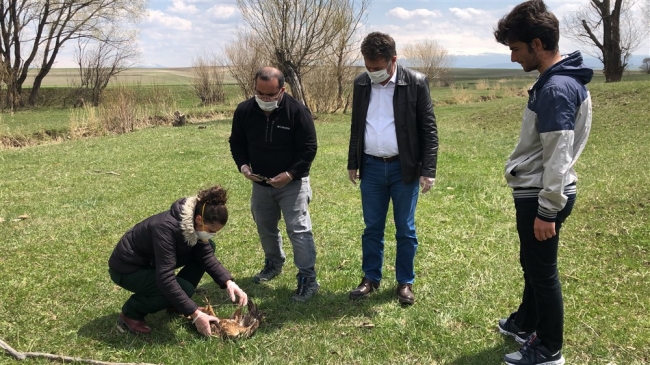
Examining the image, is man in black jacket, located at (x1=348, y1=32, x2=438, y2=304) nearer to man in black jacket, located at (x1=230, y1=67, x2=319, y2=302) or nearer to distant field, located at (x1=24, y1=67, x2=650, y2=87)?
man in black jacket, located at (x1=230, y1=67, x2=319, y2=302)

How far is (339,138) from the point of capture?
14398mm

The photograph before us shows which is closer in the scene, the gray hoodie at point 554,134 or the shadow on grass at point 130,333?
the gray hoodie at point 554,134

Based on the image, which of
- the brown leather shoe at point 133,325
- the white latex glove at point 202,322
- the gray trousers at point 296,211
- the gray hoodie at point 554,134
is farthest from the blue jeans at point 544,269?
the brown leather shoe at point 133,325

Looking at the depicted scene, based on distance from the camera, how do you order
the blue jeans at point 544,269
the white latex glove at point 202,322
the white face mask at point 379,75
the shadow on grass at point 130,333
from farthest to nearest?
the white face mask at point 379,75 < the shadow on grass at point 130,333 < the white latex glove at point 202,322 < the blue jeans at point 544,269

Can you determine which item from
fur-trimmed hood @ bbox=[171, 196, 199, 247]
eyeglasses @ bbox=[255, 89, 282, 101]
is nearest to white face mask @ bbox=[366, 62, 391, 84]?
eyeglasses @ bbox=[255, 89, 282, 101]

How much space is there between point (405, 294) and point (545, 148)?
1.85m

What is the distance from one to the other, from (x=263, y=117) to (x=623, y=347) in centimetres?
306

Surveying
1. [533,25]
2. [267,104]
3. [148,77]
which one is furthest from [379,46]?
[148,77]

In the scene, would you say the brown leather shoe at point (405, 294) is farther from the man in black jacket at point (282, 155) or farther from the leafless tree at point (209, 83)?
the leafless tree at point (209, 83)

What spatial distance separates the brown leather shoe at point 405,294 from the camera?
389cm

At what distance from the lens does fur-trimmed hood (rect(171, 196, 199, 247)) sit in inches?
127

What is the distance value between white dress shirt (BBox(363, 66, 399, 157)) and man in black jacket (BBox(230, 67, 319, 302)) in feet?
1.71

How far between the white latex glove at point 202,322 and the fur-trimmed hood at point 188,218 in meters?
0.49

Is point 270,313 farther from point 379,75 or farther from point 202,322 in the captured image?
point 379,75
